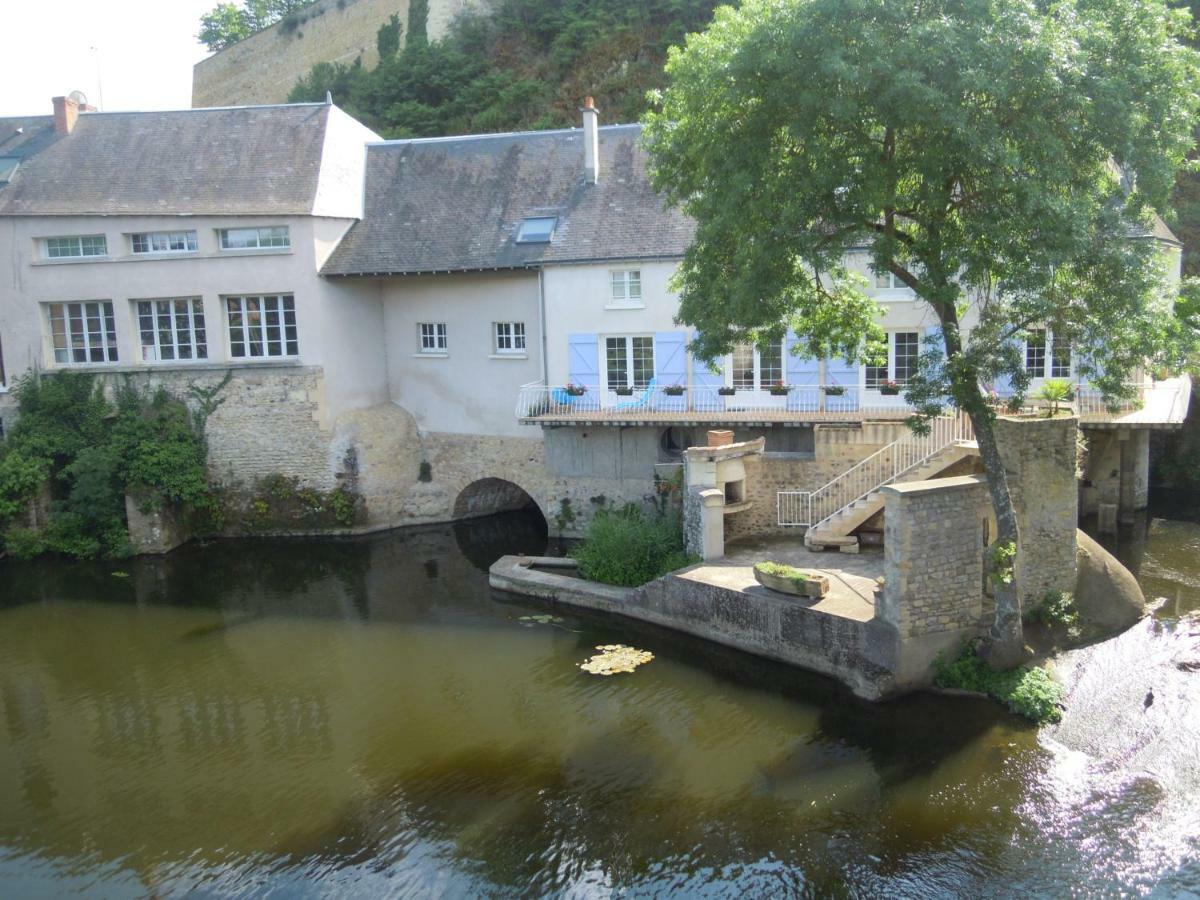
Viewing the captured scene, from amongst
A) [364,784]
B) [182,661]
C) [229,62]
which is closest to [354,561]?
[182,661]

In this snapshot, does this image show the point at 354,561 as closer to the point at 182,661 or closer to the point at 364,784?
the point at 182,661

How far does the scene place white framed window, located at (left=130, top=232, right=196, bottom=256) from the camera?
23.9 metres

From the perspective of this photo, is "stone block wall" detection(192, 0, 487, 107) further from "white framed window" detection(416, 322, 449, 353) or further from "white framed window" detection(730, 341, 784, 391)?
"white framed window" detection(730, 341, 784, 391)

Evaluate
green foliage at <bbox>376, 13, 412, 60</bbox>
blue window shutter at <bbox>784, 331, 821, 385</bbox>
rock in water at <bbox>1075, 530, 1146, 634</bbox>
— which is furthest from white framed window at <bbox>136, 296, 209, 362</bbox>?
green foliage at <bbox>376, 13, 412, 60</bbox>

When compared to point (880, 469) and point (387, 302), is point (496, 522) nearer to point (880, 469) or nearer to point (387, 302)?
point (387, 302)

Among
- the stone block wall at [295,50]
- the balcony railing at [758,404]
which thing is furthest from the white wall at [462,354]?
the stone block wall at [295,50]

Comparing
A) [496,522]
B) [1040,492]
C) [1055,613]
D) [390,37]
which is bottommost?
[496,522]

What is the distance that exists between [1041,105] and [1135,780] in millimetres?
7781

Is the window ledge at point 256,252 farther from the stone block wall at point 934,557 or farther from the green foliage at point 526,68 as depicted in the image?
the stone block wall at point 934,557

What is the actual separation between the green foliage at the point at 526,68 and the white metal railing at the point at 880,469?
19990 mm

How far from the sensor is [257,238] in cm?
2378

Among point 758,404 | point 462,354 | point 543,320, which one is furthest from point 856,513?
point 462,354

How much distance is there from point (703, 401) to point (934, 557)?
844 cm

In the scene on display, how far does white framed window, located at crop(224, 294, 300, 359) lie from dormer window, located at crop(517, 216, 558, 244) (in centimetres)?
565
